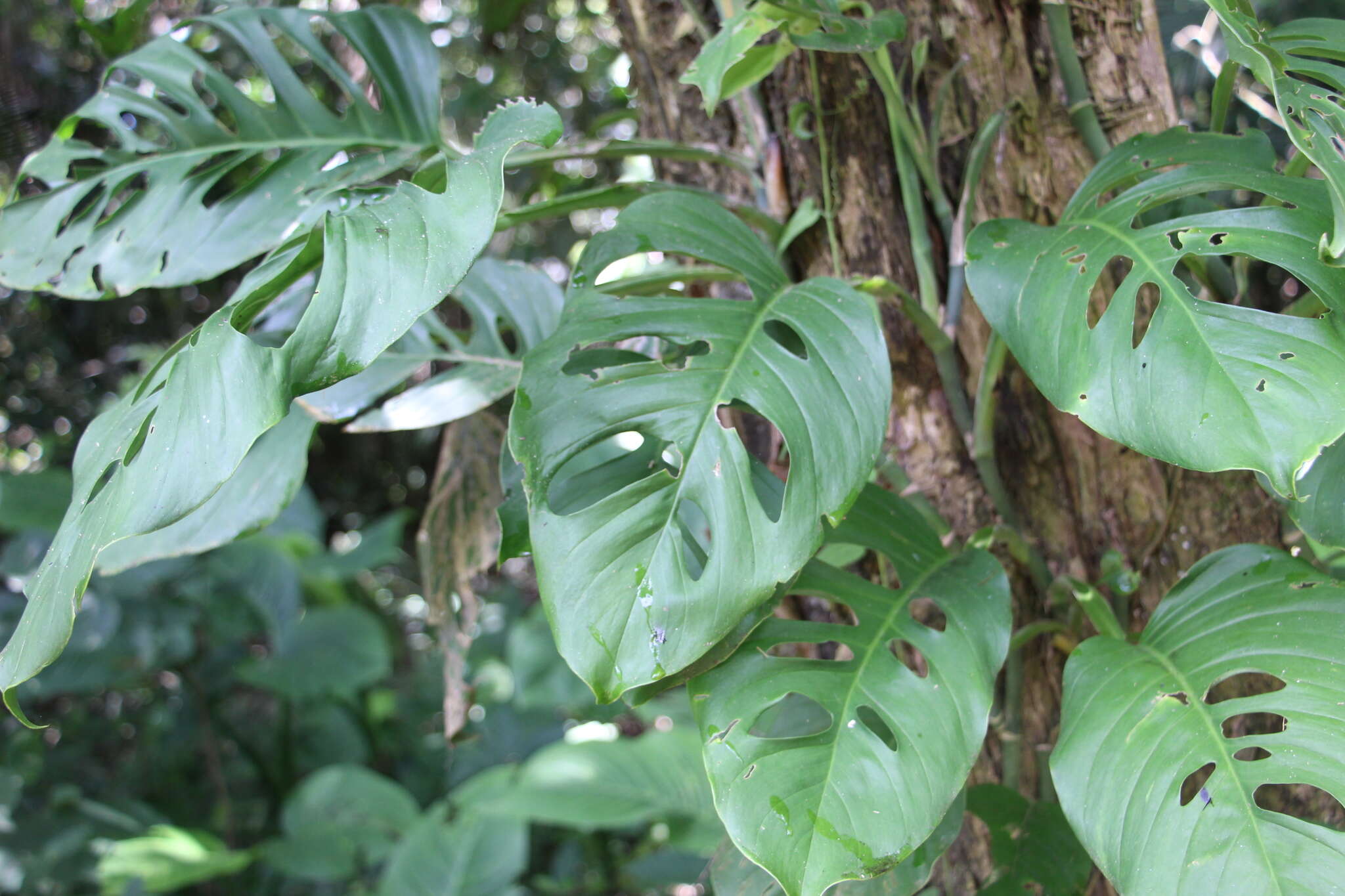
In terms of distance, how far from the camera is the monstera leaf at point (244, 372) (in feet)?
1.61

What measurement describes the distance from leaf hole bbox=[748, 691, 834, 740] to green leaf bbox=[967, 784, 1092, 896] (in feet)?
0.56

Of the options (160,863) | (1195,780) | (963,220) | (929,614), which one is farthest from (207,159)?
(160,863)

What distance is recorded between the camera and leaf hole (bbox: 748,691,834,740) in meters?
0.67

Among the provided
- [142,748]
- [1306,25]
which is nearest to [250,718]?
[142,748]

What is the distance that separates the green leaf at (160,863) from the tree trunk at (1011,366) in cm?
171

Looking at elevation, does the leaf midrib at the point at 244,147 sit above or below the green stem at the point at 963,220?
above

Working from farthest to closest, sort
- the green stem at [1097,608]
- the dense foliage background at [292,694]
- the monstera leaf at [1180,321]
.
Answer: the dense foliage background at [292,694], the green stem at [1097,608], the monstera leaf at [1180,321]

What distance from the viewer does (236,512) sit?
33.8 inches

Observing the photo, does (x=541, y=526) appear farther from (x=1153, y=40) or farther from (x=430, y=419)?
(x=1153, y=40)

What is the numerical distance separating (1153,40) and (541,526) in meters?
0.81

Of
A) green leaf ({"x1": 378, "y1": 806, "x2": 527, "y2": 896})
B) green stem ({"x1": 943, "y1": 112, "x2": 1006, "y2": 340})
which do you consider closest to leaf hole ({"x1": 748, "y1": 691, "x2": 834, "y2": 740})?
green stem ({"x1": 943, "y1": 112, "x2": 1006, "y2": 340})

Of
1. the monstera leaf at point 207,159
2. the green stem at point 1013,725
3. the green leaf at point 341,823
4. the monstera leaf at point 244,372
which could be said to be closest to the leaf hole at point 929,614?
the green stem at point 1013,725

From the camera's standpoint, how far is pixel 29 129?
2.38 meters

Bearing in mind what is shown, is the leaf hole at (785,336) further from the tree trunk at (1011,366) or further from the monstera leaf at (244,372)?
the monstera leaf at (244,372)
